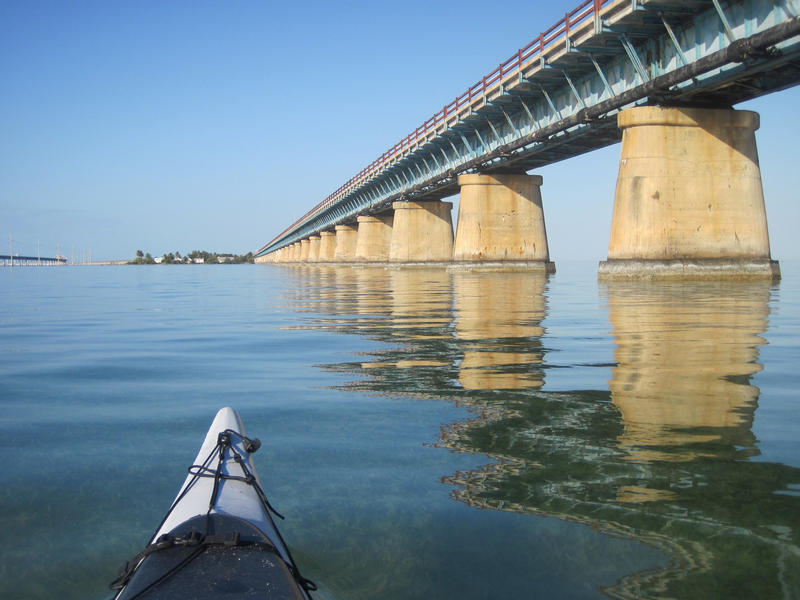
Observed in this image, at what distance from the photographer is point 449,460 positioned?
11.8ft

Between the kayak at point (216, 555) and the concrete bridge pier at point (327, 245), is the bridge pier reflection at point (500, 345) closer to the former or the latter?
the kayak at point (216, 555)

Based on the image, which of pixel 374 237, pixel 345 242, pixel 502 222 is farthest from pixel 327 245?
pixel 502 222

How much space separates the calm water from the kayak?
0.35 metres

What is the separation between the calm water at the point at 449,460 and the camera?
2430 mm

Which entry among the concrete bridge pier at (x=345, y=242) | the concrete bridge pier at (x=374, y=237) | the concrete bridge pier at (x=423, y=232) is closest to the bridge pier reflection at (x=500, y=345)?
the concrete bridge pier at (x=423, y=232)

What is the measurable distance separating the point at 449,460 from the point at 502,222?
1354 inches

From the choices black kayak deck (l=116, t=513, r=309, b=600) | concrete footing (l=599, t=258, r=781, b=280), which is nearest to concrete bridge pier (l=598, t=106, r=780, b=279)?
concrete footing (l=599, t=258, r=781, b=280)

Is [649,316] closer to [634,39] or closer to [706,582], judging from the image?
[706,582]

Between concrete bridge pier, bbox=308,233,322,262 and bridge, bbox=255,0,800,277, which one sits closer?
bridge, bbox=255,0,800,277

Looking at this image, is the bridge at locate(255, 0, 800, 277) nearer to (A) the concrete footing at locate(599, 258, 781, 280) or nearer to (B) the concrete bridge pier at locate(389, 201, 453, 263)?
(A) the concrete footing at locate(599, 258, 781, 280)

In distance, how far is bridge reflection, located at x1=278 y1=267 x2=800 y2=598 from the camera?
2486mm

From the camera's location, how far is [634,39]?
22719mm

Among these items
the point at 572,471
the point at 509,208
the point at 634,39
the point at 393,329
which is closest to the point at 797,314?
the point at 393,329

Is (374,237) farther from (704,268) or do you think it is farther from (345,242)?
(704,268)
